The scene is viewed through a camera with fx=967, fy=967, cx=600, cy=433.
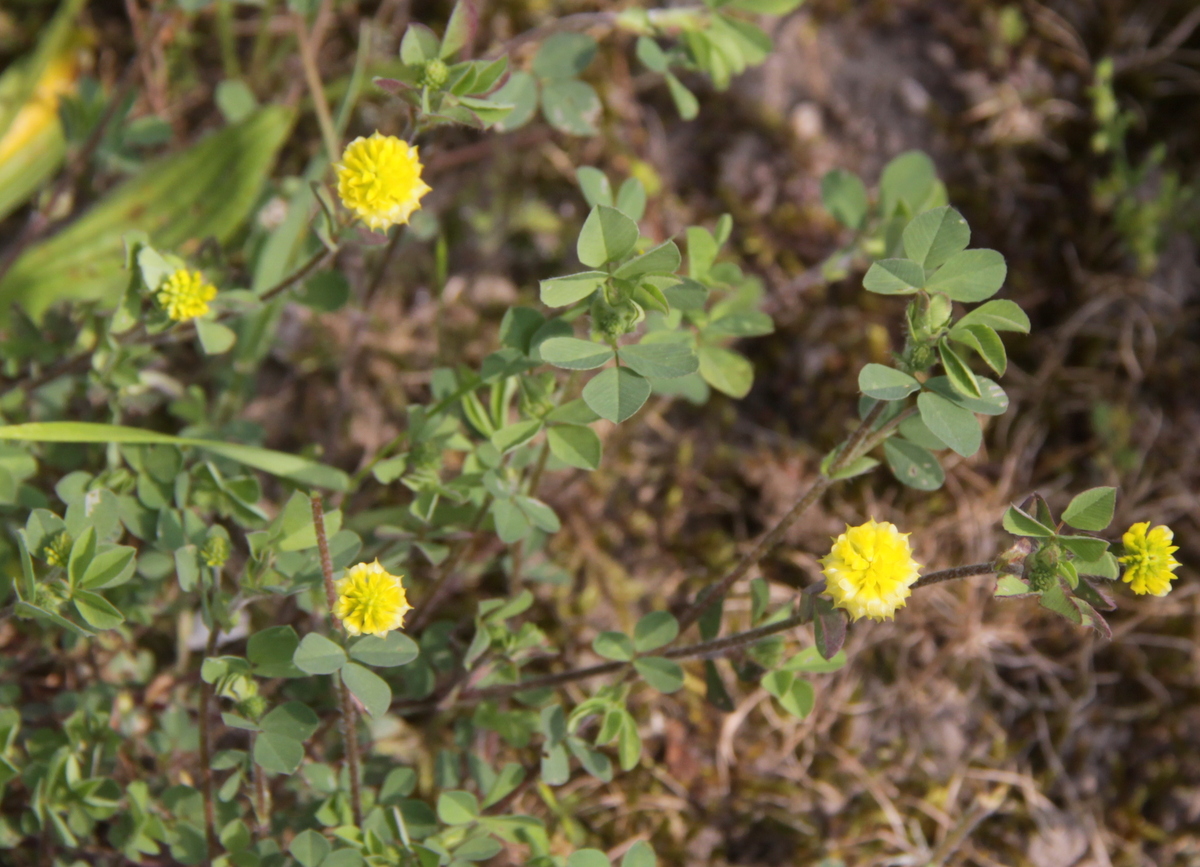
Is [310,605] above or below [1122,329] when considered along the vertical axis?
above

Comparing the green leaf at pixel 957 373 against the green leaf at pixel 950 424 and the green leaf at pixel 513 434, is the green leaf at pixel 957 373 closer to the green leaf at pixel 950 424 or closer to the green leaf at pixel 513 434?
the green leaf at pixel 950 424

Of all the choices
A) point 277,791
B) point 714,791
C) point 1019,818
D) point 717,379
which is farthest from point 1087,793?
point 277,791

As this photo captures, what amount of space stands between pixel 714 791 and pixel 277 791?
118cm

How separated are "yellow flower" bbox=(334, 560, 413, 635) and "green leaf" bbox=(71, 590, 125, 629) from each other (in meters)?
0.45

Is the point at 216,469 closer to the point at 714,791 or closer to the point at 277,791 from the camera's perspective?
the point at 277,791

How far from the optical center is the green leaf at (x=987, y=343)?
1.61 m

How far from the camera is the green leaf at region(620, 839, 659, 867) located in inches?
Answer: 74.0

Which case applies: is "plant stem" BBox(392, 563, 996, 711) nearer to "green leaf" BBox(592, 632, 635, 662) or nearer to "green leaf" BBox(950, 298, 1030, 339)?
"green leaf" BBox(592, 632, 635, 662)

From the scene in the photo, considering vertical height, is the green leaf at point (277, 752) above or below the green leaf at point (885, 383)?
below

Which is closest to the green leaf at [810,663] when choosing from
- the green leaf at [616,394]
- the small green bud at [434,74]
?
the green leaf at [616,394]

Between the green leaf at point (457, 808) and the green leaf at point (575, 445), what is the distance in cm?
72

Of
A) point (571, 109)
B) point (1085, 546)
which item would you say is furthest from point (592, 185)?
point (1085, 546)

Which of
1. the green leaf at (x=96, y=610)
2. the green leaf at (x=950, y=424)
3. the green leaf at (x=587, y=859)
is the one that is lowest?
the green leaf at (x=587, y=859)

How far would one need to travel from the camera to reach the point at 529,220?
3.16 m
